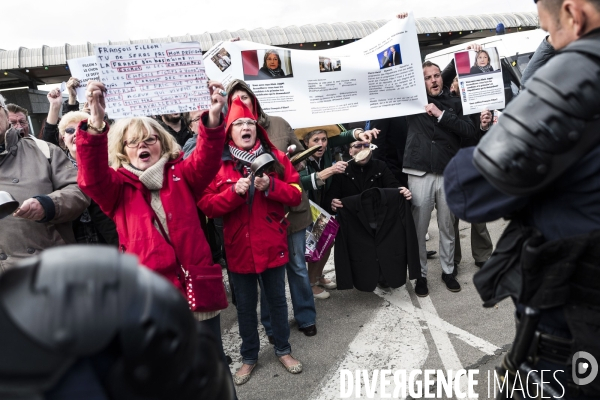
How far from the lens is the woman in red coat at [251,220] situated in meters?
3.03

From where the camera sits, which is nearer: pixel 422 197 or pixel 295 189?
pixel 295 189

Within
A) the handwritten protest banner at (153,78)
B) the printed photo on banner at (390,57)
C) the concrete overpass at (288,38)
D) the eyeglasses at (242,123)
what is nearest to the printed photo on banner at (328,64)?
the printed photo on banner at (390,57)

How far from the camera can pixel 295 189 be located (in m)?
3.19

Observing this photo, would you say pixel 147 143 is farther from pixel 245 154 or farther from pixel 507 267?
pixel 507 267

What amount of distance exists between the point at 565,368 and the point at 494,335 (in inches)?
85.5

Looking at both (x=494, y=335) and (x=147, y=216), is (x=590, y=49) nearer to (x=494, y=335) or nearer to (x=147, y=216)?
(x=147, y=216)

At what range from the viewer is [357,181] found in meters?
4.34

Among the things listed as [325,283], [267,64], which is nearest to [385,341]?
[325,283]

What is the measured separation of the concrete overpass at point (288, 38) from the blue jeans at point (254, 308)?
9.61 metres

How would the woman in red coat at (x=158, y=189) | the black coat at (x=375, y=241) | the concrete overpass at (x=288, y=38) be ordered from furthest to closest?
the concrete overpass at (x=288, y=38)
the black coat at (x=375, y=241)
the woman in red coat at (x=158, y=189)

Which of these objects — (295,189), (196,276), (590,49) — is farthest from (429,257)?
(590,49)

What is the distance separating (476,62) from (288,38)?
9.62 meters

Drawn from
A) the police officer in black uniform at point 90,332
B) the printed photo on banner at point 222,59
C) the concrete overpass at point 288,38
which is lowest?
the police officer in black uniform at point 90,332

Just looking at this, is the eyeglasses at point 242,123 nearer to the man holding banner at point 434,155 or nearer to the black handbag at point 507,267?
the man holding banner at point 434,155
